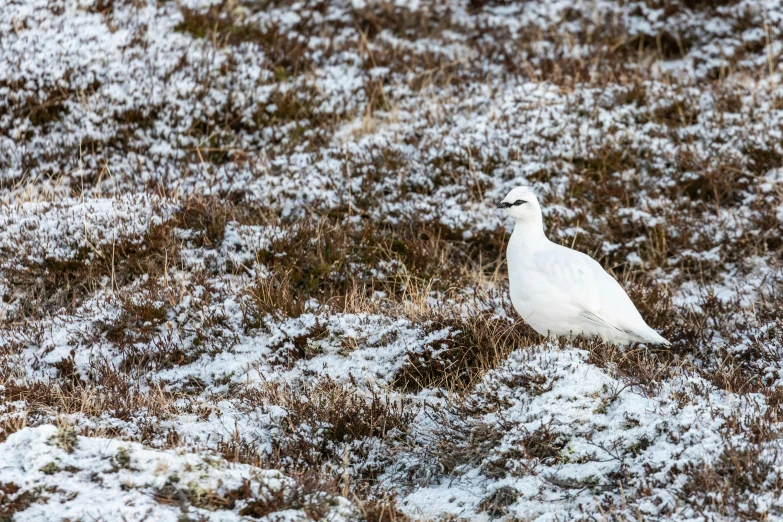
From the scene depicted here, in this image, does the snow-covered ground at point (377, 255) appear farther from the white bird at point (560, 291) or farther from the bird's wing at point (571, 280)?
the bird's wing at point (571, 280)

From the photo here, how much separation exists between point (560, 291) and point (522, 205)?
622 millimetres

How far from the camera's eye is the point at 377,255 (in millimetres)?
5996

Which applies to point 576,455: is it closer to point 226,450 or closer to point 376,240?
point 226,450

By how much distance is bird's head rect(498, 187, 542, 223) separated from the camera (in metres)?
4.61

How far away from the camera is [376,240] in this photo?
6074 mm

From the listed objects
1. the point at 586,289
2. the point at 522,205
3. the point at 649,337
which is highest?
the point at 522,205

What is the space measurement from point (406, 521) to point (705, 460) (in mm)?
1234

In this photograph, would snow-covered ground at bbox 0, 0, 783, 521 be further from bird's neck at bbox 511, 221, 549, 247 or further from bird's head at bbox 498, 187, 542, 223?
bird's head at bbox 498, 187, 542, 223

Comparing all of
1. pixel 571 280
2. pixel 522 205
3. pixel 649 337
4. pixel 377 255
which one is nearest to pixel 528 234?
pixel 522 205

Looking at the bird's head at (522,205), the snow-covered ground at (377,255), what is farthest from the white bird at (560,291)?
the snow-covered ground at (377,255)

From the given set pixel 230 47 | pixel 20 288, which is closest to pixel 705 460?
pixel 20 288

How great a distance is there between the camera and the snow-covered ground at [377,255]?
129 inches

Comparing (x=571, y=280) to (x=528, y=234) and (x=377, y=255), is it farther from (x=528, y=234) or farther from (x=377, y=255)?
(x=377, y=255)

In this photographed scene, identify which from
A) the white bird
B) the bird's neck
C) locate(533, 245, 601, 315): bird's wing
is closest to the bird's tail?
the white bird
